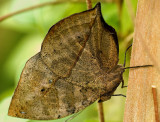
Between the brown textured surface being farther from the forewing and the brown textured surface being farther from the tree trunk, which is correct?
the tree trunk

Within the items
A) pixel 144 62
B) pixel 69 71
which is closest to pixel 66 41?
pixel 69 71

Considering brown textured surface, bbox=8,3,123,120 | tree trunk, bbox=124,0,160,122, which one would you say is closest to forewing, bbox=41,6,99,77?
brown textured surface, bbox=8,3,123,120

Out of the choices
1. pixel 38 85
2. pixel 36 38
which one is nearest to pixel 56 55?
pixel 38 85

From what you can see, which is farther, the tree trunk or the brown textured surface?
the brown textured surface

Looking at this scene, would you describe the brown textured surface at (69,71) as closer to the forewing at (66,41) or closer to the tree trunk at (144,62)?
the forewing at (66,41)

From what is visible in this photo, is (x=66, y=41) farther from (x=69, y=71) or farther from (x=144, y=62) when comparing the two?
(x=144, y=62)
